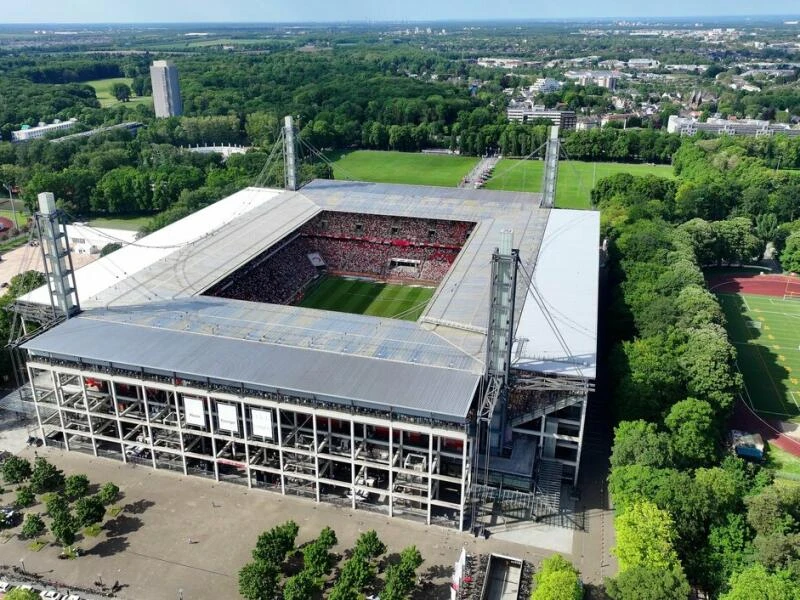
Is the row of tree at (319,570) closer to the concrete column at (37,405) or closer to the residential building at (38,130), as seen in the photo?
the concrete column at (37,405)

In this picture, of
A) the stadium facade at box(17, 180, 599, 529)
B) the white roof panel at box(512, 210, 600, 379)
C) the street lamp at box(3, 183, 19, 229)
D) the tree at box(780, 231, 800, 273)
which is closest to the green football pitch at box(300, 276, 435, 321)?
the stadium facade at box(17, 180, 599, 529)

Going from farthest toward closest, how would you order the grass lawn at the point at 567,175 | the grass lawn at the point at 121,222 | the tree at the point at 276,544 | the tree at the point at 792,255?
the grass lawn at the point at 567,175 < the grass lawn at the point at 121,222 < the tree at the point at 792,255 < the tree at the point at 276,544

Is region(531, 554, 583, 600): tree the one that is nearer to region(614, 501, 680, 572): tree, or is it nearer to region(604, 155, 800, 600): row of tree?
region(604, 155, 800, 600): row of tree

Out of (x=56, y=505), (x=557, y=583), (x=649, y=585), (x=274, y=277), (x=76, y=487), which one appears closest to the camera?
(x=649, y=585)

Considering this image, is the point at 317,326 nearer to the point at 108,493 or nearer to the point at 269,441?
the point at 269,441

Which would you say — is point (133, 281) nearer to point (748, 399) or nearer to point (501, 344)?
point (501, 344)

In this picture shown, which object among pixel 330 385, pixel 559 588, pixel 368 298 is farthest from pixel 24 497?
pixel 368 298

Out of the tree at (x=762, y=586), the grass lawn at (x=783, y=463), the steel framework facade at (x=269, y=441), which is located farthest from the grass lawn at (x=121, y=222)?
the tree at (x=762, y=586)
